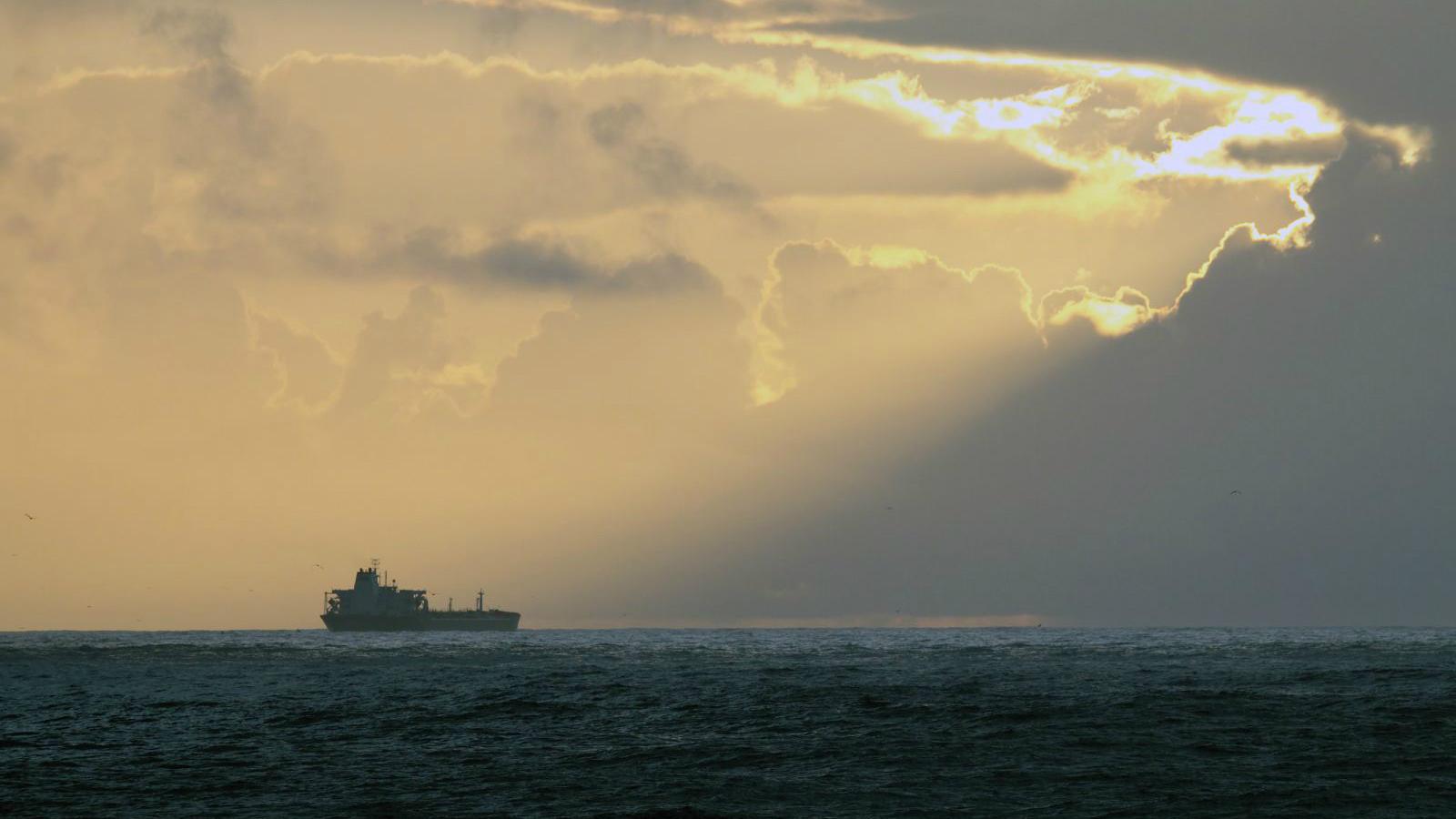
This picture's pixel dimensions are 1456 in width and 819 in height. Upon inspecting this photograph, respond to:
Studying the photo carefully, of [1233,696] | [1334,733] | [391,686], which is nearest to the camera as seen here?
[1334,733]

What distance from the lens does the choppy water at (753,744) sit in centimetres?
4975

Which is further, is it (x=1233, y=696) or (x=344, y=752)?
(x=1233, y=696)

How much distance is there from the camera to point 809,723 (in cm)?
7538

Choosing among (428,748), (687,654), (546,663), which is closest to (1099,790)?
(428,748)

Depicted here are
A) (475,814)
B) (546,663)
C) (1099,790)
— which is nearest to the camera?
(475,814)

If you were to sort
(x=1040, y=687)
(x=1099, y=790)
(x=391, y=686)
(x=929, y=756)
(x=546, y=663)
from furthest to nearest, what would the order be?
(x=546, y=663) < (x=391, y=686) < (x=1040, y=687) < (x=929, y=756) < (x=1099, y=790)

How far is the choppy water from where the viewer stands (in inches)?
1959

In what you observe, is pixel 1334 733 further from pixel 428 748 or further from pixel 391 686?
pixel 391 686

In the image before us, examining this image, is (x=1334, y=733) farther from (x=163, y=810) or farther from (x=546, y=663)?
(x=546, y=663)

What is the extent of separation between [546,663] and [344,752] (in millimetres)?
90038

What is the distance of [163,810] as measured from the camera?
48031mm

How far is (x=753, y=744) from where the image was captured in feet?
218

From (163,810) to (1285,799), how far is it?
37.5 metres

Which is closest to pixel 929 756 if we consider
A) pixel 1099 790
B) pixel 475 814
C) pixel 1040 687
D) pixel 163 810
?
pixel 1099 790
